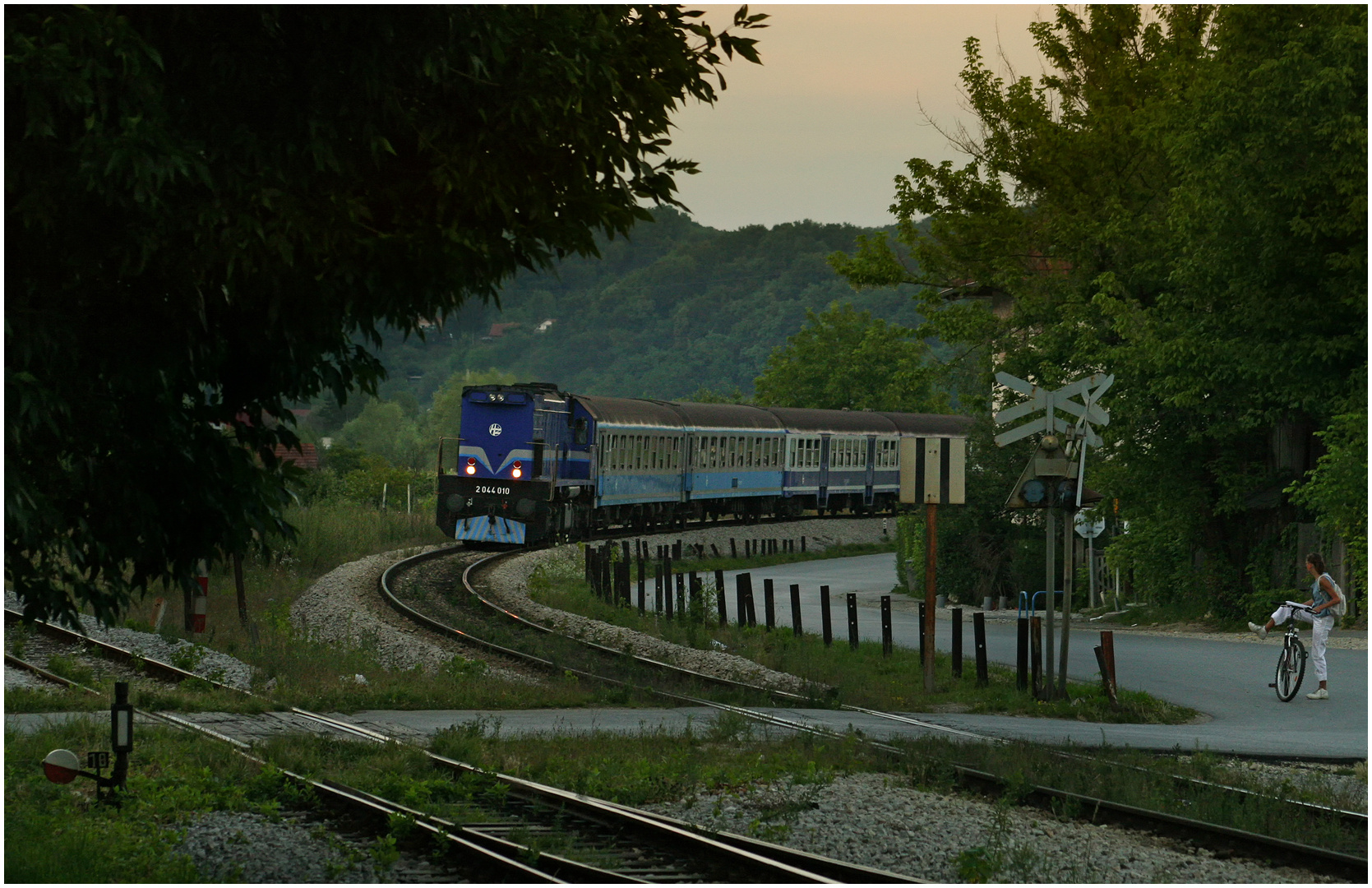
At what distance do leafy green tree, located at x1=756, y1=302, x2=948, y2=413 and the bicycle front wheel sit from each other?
58.5 m

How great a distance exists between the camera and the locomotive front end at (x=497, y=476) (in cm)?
3316

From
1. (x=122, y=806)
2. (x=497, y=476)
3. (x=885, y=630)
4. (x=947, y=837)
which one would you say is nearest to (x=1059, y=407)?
(x=885, y=630)

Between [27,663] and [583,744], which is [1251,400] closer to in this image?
[583,744]

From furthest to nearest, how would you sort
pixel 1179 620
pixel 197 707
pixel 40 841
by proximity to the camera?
pixel 1179 620, pixel 197 707, pixel 40 841

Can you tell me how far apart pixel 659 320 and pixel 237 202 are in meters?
170

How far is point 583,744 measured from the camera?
13133 mm

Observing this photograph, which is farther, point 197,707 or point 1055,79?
point 1055,79

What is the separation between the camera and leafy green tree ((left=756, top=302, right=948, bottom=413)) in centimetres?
7744

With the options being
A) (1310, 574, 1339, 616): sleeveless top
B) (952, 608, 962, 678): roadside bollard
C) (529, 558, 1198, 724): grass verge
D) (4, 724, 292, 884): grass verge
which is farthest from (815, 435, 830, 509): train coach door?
(4, 724, 292, 884): grass verge

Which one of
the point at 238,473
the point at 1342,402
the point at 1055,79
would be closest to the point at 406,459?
the point at 1055,79

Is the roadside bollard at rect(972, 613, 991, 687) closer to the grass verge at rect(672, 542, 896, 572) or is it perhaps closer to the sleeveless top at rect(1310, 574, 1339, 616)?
the sleeveless top at rect(1310, 574, 1339, 616)

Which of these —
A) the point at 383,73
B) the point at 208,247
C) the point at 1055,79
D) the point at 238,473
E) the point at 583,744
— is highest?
the point at 1055,79

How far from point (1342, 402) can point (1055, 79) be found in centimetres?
1285

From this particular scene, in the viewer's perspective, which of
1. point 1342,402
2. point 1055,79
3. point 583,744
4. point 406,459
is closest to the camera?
point 583,744
